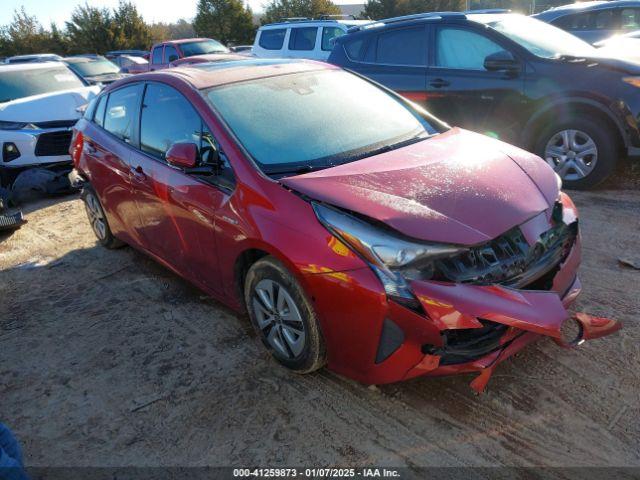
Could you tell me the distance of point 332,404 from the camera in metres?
2.77

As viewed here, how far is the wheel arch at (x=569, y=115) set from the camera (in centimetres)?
520

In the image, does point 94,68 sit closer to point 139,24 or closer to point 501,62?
point 501,62

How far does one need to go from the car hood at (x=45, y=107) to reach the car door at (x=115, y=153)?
292cm

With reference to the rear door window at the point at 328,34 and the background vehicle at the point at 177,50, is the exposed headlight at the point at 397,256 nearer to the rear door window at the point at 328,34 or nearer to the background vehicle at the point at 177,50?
the rear door window at the point at 328,34

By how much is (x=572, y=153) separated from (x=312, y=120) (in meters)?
3.40

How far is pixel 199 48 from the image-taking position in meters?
14.4

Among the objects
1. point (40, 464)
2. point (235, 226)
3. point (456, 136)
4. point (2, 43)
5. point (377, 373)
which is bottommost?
point (40, 464)

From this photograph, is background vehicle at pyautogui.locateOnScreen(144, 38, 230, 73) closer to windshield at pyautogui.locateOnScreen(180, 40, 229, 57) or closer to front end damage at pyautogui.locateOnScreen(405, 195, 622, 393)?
windshield at pyautogui.locateOnScreen(180, 40, 229, 57)

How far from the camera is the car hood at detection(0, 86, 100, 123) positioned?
727cm

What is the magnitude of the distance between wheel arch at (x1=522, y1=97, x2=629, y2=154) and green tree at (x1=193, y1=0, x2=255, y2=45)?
96.4ft

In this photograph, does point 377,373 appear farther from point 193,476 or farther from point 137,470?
point 137,470

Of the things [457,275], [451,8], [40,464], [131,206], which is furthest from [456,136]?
[451,8]

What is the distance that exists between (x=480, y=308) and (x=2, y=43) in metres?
40.3

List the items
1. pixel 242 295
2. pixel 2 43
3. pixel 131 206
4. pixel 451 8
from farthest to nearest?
pixel 2 43 → pixel 451 8 → pixel 131 206 → pixel 242 295
